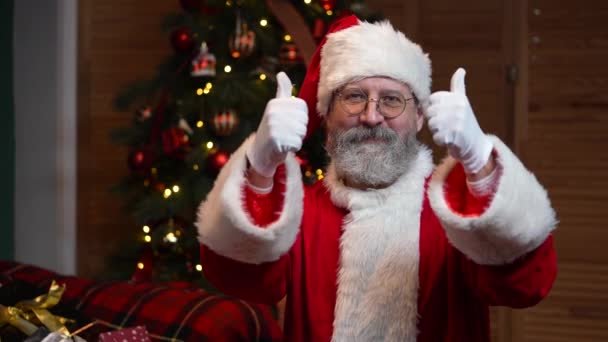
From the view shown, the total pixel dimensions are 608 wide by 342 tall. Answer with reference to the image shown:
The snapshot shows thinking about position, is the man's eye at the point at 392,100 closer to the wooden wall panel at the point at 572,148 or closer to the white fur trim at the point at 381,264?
the white fur trim at the point at 381,264

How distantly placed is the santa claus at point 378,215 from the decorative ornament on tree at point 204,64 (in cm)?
106

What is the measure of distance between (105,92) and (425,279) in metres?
2.29

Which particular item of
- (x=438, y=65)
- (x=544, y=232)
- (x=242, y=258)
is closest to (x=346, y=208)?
(x=242, y=258)

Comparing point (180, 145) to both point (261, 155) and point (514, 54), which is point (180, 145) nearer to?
point (514, 54)

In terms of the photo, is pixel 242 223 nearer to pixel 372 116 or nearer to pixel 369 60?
pixel 372 116

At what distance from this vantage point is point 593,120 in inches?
117

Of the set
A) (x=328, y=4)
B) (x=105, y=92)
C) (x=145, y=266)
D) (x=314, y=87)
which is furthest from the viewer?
(x=105, y=92)

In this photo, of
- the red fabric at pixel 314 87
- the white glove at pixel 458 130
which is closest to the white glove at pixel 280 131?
the white glove at pixel 458 130

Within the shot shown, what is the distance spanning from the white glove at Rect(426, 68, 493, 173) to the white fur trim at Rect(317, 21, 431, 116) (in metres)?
0.32

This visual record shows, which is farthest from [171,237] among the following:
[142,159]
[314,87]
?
[314,87]

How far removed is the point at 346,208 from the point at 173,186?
54.3 inches

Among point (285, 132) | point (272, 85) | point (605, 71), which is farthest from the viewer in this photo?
point (605, 71)

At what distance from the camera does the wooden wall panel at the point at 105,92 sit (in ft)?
11.1

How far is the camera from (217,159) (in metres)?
2.69
